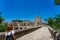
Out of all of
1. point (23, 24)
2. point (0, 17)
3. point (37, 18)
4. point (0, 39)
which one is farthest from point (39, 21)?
point (0, 39)

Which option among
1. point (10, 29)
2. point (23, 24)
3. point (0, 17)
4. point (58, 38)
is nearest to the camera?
point (10, 29)

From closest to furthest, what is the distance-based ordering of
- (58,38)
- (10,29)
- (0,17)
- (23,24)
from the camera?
(10,29) < (58,38) < (0,17) < (23,24)

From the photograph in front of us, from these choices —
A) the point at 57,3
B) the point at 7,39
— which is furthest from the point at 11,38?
the point at 57,3

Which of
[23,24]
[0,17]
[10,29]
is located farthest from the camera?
[23,24]

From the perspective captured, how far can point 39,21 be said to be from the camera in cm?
12938

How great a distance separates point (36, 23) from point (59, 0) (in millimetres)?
118311

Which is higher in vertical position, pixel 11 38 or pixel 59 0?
pixel 59 0

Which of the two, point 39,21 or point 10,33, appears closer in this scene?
point 10,33

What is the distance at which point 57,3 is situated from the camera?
9.20 metres

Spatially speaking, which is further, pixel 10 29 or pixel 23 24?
pixel 23 24

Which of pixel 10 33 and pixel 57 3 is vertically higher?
Result: pixel 57 3

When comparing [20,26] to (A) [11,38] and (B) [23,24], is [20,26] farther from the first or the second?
(A) [11,38]

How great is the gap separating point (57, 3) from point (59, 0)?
0.55ft

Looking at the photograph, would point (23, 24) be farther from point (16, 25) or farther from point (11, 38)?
point (11, 38)
